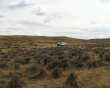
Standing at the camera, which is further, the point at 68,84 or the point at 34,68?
the point at 34,68

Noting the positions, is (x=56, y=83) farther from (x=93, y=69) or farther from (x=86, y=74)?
(x=93, y=69)

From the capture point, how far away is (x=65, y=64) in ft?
87.0

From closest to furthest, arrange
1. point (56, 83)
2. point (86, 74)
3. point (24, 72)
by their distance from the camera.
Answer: point (56, 83), point (86, 74), point (24, 72)

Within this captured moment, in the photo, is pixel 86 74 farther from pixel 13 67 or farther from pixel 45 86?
pixel 13 67

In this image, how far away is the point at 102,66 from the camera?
2644 cm

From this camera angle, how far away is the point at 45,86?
758 inches

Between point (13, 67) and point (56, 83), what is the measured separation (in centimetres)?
842

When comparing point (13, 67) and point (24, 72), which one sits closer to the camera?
point (24, 72)

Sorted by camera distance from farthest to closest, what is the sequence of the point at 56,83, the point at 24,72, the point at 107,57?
the point at 107,57 → the point at 24,72 → the point at 56,83

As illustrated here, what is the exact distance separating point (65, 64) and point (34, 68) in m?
3.93

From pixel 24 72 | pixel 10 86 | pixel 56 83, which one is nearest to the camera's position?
pixel 10 86

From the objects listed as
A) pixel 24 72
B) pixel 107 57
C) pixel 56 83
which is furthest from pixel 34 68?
pixel 107 57

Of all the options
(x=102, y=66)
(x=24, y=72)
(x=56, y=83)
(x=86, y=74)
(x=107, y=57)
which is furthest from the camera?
(x=107, y=57)

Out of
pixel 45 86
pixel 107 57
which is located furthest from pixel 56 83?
pixel 107 57
